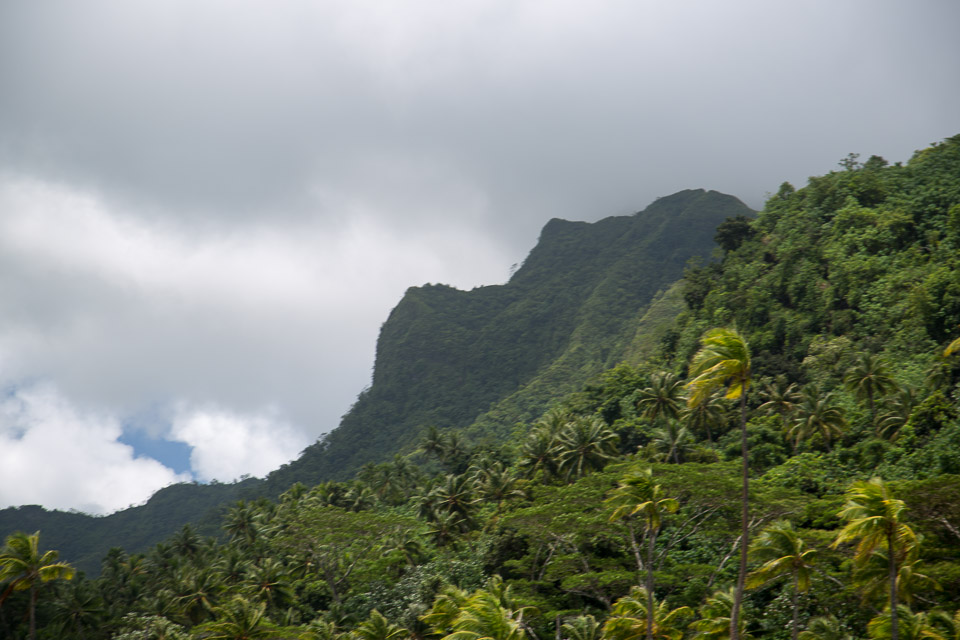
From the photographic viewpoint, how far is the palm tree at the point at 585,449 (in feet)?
207

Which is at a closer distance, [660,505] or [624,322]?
[660,505]

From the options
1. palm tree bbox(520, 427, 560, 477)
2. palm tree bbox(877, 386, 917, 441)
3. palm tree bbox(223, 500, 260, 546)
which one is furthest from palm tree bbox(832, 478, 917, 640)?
palm tree bbox(223, 500, 260, 546)

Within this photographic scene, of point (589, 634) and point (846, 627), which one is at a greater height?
point (589, 634)

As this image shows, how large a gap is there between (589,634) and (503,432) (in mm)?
115994

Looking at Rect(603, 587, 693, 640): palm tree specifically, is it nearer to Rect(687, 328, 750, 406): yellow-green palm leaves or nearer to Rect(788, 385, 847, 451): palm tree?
Rect(687, 328, 750, 406): yellow-green palm leaves

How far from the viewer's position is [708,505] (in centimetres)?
3922

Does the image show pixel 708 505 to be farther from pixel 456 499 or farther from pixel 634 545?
pixel 456 499

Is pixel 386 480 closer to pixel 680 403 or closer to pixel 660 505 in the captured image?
pixel 680 403

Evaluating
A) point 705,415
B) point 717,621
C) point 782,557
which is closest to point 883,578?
point 782,557

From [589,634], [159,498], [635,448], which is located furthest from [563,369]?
[589,634]

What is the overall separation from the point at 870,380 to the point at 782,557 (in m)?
37.8

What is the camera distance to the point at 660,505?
29.5 metres

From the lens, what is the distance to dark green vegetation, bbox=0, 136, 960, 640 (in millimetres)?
30000

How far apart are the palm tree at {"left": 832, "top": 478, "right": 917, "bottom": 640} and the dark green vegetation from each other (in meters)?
0.07
